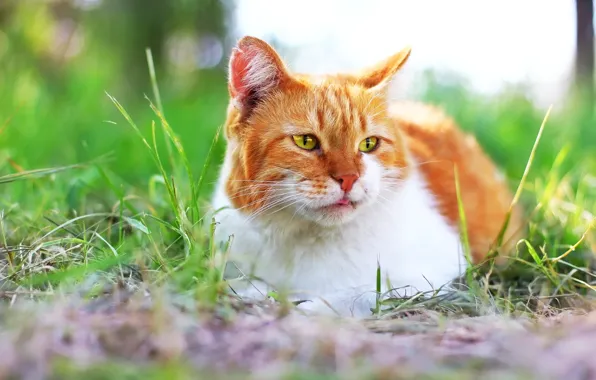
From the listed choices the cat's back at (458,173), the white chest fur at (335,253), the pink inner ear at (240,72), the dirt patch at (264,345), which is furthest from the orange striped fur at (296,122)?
the dirt patch at (264,345)

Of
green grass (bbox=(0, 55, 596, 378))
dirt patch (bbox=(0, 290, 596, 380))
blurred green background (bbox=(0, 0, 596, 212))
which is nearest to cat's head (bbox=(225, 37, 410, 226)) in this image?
green grass (bbox=(0, 55, 596, 378))

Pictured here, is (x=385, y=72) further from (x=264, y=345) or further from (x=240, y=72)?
(x=264, y=345)

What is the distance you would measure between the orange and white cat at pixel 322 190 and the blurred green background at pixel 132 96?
30.8 inches

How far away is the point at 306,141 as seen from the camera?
6.57ft

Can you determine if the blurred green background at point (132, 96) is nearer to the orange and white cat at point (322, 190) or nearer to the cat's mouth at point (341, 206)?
the orange and white cat at point (322, 190)

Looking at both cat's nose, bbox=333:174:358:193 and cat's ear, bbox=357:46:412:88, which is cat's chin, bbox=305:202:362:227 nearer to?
cat's nose, bbox=333:174:358:193

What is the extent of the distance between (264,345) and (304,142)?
0.95 m

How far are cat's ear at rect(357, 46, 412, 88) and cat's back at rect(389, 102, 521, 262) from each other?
245 millimetres

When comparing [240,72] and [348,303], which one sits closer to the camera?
[348,303]

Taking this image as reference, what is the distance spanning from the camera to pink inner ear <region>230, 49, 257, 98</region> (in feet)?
6.64

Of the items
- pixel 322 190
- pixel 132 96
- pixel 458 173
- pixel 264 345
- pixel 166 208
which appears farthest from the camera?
pixel 132 96

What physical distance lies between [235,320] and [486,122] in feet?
13.5

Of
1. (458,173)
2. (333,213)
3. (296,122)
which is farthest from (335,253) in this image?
(458,173)

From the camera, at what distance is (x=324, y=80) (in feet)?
7.23
